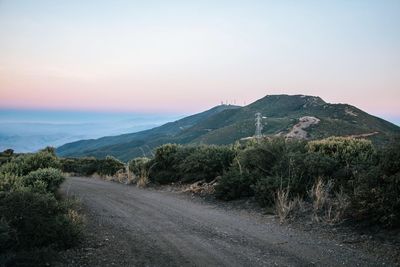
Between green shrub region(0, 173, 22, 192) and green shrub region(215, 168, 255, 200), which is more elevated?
green shrub region(0, 173, 22, 192)

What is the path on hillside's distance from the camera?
22.1ft

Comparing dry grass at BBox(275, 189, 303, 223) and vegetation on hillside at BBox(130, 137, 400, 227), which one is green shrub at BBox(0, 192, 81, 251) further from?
vegetation on hillside at BBox(130, 137, 400, 227)

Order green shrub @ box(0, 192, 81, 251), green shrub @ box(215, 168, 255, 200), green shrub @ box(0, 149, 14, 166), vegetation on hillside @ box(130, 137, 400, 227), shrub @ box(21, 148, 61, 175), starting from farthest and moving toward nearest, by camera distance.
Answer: green shrub @ box(0, 149, 14, 166) → shrub @ box(21, 148, 61, 175) → green shrub @ box(215, 168, 255, 200) → vegetation on hillside @ box(130, 137, 400, 227) → green shrub @ box(0, 192, 81, 251)

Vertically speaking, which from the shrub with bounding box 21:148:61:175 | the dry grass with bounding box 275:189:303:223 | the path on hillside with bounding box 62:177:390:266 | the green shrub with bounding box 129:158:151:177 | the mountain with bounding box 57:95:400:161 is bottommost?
the path on hillside with bounding box 62:177:390:266

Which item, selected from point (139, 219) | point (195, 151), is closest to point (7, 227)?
point (139, 219)

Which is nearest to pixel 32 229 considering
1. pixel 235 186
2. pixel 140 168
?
pixel 235 186

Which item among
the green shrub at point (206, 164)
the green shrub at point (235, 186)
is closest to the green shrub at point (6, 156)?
the green shrub at point (206, 164)

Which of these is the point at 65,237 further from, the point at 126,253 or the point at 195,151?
the point at 195,151

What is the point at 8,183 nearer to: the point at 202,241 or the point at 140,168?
the point at 202,241

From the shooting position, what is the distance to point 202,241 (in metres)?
7.86

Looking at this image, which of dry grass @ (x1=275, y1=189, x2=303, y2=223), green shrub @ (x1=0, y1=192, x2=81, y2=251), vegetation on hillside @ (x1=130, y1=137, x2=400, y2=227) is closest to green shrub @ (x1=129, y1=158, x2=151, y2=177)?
vegetation on hillside @ (x1=130, y1=137, x2=400, y2=227)

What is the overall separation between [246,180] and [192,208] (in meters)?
2.23

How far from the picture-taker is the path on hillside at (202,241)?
6727 mm

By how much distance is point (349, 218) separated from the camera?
9.24m
